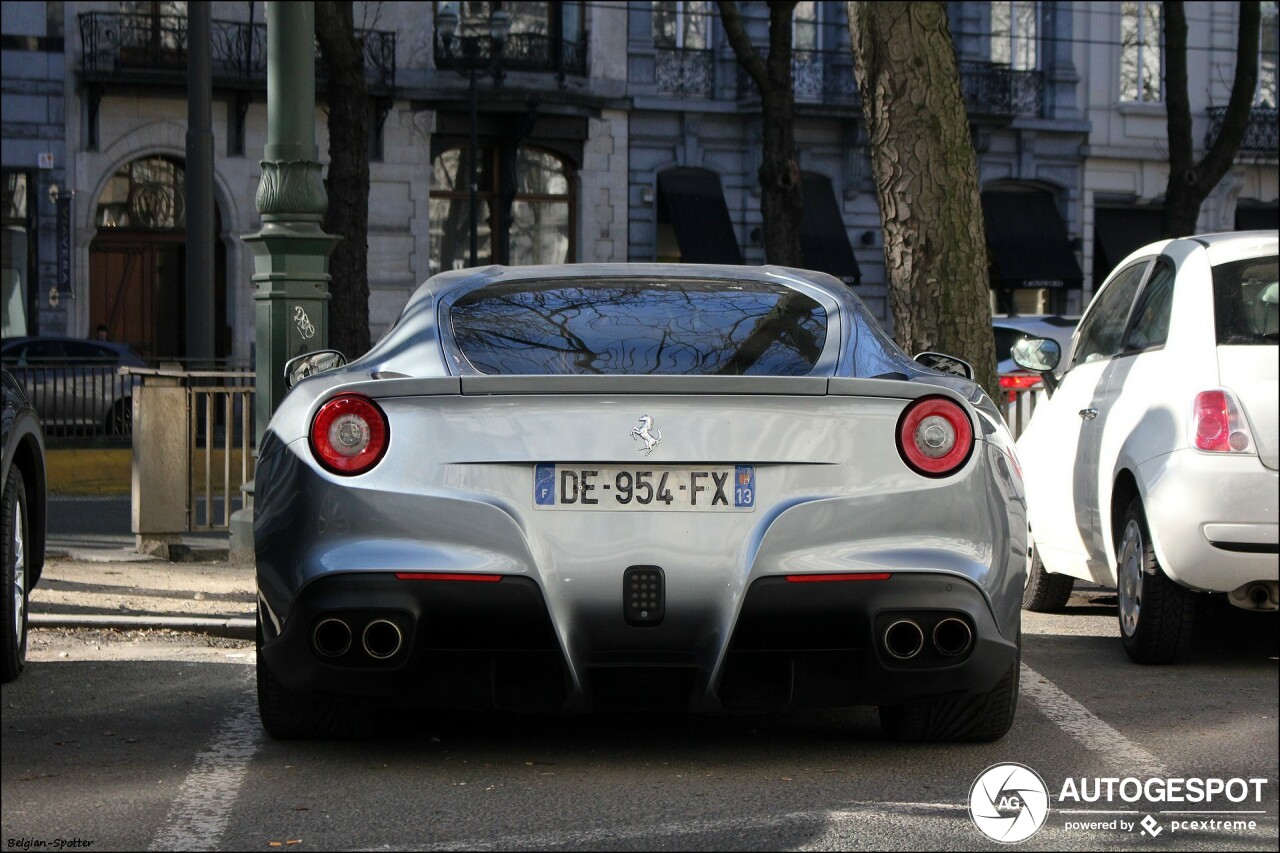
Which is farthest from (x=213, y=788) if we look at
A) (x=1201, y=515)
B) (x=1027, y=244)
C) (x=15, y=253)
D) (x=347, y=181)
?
(x=1027, y=244)

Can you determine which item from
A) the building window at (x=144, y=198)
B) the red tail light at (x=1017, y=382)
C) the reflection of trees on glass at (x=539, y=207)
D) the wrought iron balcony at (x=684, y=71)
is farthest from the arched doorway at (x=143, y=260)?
the red tail light at (x=1017, y=382)

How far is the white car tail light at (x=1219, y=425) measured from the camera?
3.80 meters

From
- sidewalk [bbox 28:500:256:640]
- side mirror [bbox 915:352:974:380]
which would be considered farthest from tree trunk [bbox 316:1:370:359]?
side mirror [bbox 915:352:974:380]

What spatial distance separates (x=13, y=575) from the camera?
20.2 ft

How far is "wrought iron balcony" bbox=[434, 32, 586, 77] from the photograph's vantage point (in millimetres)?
32625

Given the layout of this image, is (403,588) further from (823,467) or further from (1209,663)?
(1209,663)

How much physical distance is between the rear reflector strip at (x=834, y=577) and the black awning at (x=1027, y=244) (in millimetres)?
30886

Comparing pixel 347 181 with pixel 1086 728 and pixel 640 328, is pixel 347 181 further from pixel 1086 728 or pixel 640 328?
pixel 1086 728

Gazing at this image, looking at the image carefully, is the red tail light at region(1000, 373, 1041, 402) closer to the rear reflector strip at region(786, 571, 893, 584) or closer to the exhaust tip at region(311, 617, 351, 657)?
the rear reflector strip at region(786, 571, 893, 584)

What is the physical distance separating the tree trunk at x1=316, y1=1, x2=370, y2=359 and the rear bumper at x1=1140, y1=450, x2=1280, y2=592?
14.2 metres

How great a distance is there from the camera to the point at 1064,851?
12.7 feet

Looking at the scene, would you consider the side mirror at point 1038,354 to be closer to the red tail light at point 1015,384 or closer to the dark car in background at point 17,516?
the red tail light at point 1015,384

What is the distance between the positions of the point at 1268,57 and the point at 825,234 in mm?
10318

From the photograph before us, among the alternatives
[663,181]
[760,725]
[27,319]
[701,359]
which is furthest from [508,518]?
[663,181]
